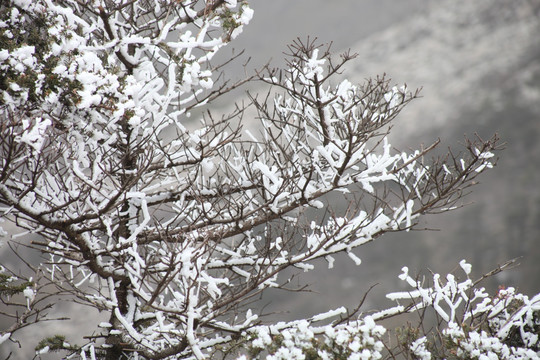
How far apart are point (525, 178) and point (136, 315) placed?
3136 centimetres

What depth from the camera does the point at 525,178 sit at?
30.3 metres

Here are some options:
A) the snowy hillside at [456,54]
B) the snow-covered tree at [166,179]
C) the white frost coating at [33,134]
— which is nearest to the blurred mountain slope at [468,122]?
the snowy hillside at [456,54]

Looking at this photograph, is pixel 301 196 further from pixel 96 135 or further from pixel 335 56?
pixel 335 56

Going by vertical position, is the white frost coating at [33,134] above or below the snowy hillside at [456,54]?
below

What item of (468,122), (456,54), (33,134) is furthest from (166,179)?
(456,54)

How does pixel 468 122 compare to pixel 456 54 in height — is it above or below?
below

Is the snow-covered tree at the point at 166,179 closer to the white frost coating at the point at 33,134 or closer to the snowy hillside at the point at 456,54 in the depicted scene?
the white frost coating at the point at 33,134

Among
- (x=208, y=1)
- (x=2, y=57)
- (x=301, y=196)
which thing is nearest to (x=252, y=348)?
(x=301, y=196)

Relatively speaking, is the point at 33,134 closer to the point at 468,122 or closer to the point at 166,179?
the point at 166,179

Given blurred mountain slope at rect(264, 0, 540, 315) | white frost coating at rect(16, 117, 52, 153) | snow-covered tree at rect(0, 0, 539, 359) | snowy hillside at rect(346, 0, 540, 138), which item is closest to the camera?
white frost coating at rect(16, 117, 52, 153)

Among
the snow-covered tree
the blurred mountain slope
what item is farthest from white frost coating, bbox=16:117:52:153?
the blurred mountain slope

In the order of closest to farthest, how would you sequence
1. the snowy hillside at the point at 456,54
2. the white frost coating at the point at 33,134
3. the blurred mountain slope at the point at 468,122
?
the white frost coating at the point at 33,134 → the blurred mountain slope at the point at 468,122 → the snowy hillside at the point at 456,54

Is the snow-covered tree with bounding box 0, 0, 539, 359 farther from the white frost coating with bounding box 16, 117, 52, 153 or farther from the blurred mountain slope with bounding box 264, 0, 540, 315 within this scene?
the blurred mountain slope with bounding box 264, 0, 540, 315

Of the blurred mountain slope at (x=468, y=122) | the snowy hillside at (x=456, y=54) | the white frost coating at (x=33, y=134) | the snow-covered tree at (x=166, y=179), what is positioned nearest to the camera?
the white frost coating at (x=33, y=134)
